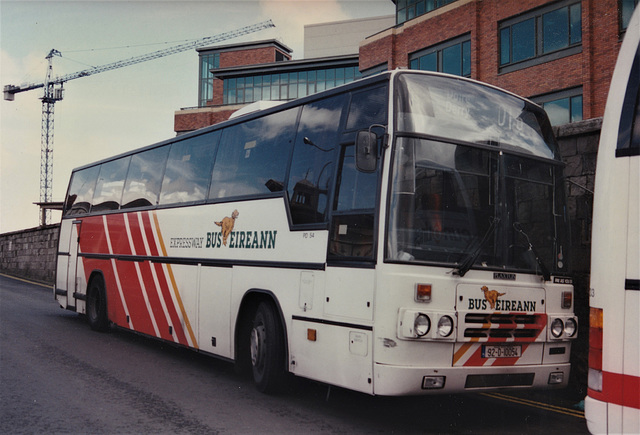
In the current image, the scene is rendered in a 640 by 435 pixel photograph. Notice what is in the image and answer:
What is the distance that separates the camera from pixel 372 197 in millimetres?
6367

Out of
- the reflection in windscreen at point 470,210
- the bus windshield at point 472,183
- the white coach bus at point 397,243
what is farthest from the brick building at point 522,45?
the reflection in windscreen at point 470,210

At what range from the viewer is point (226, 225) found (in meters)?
9.06

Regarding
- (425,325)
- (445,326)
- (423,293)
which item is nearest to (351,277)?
(423,293)

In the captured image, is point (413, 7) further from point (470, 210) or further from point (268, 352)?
point (470, 210)

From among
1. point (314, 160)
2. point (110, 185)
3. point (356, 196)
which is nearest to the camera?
point (356, 196)

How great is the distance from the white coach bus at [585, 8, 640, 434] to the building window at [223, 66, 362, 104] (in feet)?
182

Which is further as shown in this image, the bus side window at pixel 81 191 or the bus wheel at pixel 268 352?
the bus side window at pixel 81 191

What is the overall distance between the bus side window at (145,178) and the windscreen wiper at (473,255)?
644 centimetres

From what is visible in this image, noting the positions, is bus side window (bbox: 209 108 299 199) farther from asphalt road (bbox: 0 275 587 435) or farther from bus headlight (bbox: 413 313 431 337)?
bus headlight (bbox: 413 313 431 337)

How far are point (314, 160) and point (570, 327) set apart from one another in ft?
10.4

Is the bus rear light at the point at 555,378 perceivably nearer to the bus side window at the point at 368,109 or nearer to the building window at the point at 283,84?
the bus side window at the point at 368,109

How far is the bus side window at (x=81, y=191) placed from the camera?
14727 millimetres

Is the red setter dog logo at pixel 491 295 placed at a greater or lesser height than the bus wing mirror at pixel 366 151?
lesser

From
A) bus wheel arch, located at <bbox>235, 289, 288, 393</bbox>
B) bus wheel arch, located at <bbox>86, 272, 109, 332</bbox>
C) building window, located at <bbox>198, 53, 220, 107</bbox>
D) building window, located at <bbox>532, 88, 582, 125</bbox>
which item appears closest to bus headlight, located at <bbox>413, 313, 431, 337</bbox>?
bus wheel arch, located at <bbox>235, 289, 288, 393</bbox>
